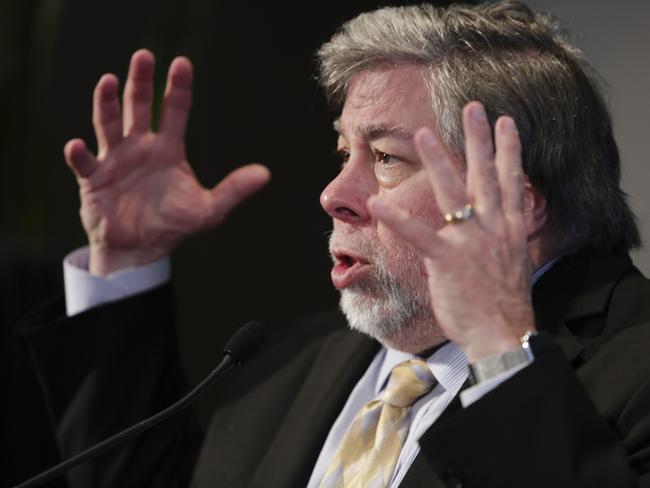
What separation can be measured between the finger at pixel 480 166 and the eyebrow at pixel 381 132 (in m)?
0.44

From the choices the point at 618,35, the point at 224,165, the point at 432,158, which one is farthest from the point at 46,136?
the point at 432,158

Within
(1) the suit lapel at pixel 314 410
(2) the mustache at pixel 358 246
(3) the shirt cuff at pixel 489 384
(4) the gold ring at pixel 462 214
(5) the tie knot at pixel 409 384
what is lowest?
(1) the suit lapel at pixel 314 410

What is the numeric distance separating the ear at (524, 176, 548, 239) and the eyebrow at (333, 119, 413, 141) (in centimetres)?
24

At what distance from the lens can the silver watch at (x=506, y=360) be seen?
145cm

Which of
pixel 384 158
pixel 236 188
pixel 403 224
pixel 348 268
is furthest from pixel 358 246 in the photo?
pixel 403 224

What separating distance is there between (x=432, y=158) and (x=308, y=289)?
1.39m

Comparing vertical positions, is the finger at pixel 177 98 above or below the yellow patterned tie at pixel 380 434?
above

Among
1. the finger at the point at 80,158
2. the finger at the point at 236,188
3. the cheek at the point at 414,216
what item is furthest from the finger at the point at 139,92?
the cheek at the point at 414,216

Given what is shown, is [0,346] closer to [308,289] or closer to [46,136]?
[46,136]

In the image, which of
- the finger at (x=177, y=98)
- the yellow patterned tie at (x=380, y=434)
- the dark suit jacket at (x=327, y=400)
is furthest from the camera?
the finger at (x=177, y=98)

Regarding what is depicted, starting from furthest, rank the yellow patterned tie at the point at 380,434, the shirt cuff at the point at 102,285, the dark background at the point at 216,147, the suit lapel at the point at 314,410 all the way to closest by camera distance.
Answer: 1. the dark background at the point at 216,147
2. the shirt cuff at the point at 102,285
3. the suit lapel at the point at 314,410
4. the yellow patterned tie at the point at 380,434

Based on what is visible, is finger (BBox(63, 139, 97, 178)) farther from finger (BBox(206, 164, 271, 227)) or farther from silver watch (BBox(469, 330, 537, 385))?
silver watch (BBox(469, 330, 537, 385))

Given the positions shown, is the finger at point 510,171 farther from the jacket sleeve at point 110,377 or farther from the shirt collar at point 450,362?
the jacket sleeve at point 110,377

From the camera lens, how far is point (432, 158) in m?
1.44
